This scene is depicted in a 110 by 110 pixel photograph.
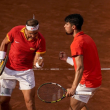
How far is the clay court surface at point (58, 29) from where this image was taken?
7.65 meters

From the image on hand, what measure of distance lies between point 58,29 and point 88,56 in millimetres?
6664

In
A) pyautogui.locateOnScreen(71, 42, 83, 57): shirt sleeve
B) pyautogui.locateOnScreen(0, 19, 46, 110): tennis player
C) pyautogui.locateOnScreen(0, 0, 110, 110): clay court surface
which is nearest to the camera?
pyautogui.locateOnScreen(71, 42, 83, 57): shirt sleeve

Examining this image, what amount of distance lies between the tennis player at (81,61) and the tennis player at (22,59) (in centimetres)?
70

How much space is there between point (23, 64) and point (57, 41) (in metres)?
4.72

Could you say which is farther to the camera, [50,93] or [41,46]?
[50,93]

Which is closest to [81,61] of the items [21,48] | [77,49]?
[77,49]

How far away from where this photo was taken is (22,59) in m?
6.15

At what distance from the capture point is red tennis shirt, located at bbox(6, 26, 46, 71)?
6.06 metres

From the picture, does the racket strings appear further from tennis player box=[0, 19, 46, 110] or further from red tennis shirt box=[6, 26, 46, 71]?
red tennis shirt box=[6, 26, 46, 71]

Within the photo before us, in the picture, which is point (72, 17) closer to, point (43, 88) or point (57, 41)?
point (43, 88)

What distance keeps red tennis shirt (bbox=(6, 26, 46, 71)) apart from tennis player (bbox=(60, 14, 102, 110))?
0.67 m

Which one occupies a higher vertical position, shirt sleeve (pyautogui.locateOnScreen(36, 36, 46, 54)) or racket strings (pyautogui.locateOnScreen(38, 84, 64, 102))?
shirt sleeve (pyautogui.locateOnScreen(36, 36, 46, 54))

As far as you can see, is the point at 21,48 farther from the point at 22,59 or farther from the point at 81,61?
the point at 81,61

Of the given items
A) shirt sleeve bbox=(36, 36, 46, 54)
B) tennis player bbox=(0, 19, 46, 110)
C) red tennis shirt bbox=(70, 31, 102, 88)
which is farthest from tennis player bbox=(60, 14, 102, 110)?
tennis player bbox=(0, 19, 46, 110)
